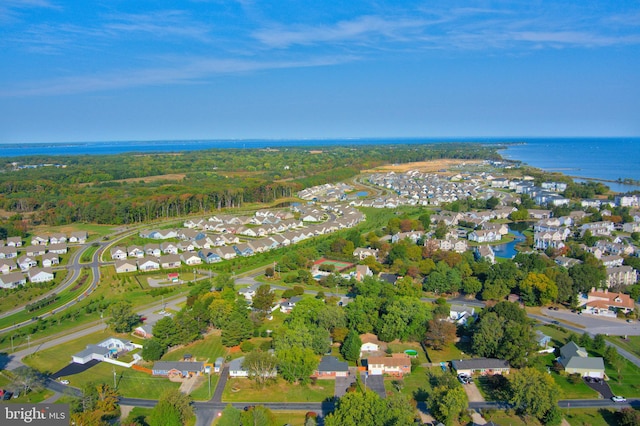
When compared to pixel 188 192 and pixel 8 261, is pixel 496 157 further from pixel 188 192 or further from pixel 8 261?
pixel 8 261

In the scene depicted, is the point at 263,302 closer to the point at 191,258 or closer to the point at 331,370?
the point at 331,370

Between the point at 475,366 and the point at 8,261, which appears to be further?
the point at 8,261

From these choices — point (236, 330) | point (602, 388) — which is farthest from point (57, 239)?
point (602, 388)

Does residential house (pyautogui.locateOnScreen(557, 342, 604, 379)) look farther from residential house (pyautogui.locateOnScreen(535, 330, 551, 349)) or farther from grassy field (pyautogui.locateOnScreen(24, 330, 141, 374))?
grassy field (pyautogui.locateOnScreen(24, 330, 141, 374))

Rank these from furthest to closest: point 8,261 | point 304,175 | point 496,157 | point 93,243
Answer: point 496,157
point 304,175
point 93,243
point 8,261

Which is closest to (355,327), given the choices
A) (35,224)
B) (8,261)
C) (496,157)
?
(8,261)

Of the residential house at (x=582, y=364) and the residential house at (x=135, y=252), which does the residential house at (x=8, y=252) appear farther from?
the residential house at (x=582, y=364)
